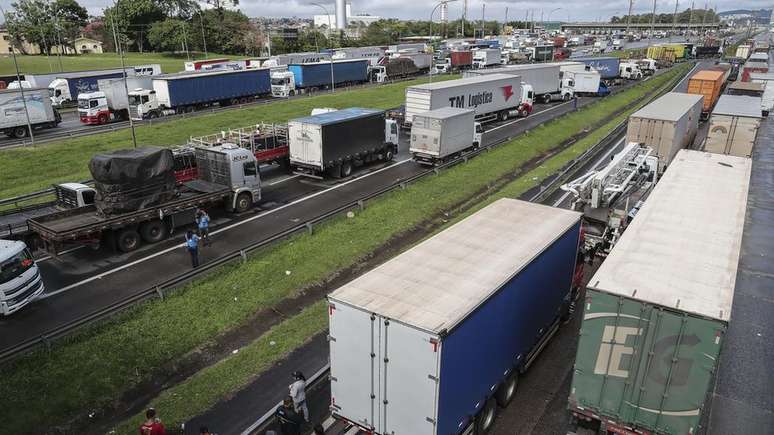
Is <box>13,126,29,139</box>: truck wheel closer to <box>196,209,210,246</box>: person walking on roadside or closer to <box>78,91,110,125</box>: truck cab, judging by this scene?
<box>78,91,110,125</box>: truck cab

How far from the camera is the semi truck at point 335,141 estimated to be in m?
27.8

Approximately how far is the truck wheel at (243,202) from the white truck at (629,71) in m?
71.0

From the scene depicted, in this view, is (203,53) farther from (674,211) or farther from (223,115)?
(674,211)

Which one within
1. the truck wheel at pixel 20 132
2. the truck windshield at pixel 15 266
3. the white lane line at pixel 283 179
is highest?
the truck windshield at pixel 15 266

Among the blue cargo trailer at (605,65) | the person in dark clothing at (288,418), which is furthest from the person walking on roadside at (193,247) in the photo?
the blue cargo trailer at (605,65)

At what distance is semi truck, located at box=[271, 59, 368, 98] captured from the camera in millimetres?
59031

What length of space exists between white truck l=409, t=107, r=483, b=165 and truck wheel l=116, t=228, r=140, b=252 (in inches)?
673

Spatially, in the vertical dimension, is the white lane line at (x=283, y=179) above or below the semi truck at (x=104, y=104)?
below

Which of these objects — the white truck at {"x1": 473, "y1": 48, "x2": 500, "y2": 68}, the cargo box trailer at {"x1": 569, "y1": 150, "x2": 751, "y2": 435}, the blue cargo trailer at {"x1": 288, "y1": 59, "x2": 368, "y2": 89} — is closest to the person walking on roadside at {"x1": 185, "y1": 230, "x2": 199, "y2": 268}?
the cargo box trailer at {"x1": 569, "y1": 150, "x2": 751, "y2": 435}

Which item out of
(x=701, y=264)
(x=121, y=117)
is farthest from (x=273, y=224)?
(x=121, y=117)

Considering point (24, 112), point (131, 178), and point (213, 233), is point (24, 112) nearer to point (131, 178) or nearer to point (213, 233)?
point (131, 178)

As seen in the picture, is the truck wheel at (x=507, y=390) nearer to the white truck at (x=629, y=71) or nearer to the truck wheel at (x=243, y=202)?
the truck wheel at (x=243, y=202)

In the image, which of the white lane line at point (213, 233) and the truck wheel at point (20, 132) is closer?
the white lane line at point (213, 233)

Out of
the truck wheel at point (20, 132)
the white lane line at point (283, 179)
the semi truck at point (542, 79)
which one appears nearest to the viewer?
the white lane line at point (283, 179)
